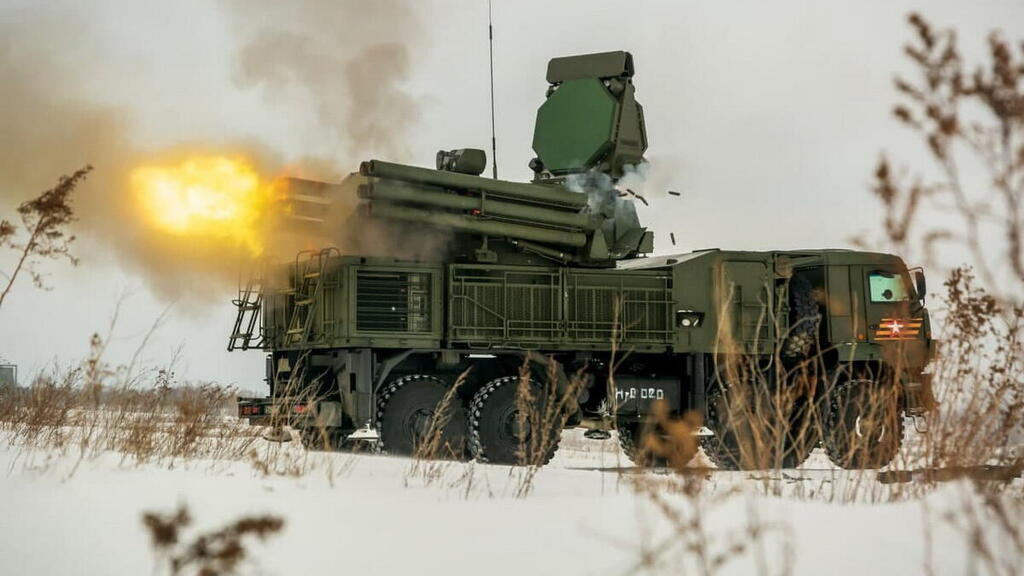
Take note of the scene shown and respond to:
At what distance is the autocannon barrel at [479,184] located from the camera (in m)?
15.3

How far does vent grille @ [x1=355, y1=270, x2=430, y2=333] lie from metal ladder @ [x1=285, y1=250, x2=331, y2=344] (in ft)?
1.96

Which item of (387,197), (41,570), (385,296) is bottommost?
(41,570)

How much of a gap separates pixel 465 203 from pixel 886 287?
651 cm

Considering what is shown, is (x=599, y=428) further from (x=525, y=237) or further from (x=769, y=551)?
(x=769, y=551)

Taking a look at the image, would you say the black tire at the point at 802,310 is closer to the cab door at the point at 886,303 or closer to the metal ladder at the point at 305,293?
the cab door at the point at 886,303

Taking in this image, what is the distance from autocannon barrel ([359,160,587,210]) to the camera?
1528cm

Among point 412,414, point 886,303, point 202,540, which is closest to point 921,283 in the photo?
point 886,303

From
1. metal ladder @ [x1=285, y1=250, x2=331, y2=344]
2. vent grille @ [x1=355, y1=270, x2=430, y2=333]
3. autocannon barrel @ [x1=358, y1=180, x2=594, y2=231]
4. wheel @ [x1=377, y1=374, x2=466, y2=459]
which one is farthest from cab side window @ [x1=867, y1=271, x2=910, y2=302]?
metal ladder @ [x1=285, y1=250, x2=331, y2=344]

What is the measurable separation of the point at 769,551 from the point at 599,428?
1032cm

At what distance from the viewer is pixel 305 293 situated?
16.2 m

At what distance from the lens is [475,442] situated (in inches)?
615

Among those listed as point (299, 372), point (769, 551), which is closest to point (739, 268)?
point (299, 372)

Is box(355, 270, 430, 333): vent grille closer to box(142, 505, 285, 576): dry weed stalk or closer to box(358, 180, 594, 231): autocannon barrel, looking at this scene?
box(358, 180, 594, 231): autocannon barrel

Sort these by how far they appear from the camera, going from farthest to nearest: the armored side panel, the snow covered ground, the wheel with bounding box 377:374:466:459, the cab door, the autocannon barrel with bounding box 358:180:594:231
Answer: the cab door
the armored side panel
the wheel with bounding box 377:374:466:459
the autocannon barrel with bounding box 358:180:594:231
the snow covered ground
